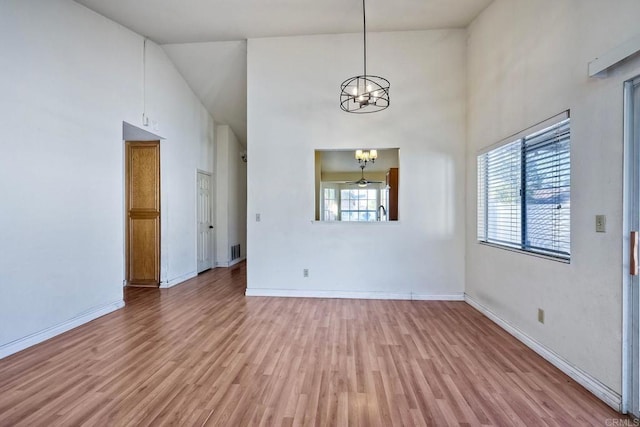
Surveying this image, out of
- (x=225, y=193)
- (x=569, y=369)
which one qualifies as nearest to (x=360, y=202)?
(x=225, y=193)

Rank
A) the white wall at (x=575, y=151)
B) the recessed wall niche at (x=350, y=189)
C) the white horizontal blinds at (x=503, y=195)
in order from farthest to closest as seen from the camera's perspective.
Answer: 1. the recessed wall niche at (x=350, y=189)
2. the white horizontal blinds at (x=503, y=195)
3. the white wall at (x=575, y=151)

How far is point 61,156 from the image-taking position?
10.6ft

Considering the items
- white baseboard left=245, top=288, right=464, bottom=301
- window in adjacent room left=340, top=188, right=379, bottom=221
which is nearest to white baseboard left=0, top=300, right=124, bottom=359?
white baseboard left=245, top=288, right=464, bottom=301

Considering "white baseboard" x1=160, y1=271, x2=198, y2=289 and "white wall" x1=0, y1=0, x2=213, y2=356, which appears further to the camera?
"white baseboard" x1=160, y1=271, x2=198, y2=289

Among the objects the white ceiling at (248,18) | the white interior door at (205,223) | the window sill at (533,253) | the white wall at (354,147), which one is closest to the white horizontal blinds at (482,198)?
the window sill at (533,253)

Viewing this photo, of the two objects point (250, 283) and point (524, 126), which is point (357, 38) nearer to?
point (524, 126)

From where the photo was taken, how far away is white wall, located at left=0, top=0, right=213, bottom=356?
2775 mm

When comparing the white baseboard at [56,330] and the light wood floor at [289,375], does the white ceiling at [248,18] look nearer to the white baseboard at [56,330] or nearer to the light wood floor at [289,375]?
the white baseboard at [56,330]

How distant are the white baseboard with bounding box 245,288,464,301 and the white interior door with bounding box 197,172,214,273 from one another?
2221 millimetres

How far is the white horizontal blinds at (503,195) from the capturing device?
3213mm

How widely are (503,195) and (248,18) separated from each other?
386 cm

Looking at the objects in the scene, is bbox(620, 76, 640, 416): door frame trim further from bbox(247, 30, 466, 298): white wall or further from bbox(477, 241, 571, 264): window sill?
bbox(247, 30, 466, 298): white wall

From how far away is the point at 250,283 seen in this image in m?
4.66

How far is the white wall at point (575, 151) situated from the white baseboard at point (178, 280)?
15.8 ft
